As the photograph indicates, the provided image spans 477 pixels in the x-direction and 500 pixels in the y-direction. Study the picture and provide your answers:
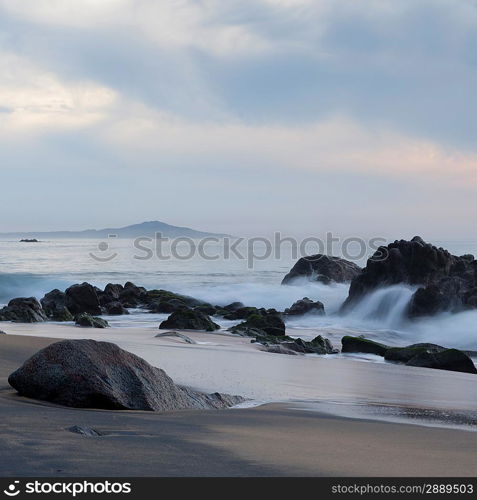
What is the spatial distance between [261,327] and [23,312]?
6.74m

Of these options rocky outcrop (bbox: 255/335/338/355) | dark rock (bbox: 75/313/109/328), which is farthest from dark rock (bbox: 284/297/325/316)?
rocky outcrop (bbox: 255/335/338/355)

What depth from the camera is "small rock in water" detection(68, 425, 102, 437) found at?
174 inches

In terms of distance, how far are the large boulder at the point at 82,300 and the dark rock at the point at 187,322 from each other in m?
7.36

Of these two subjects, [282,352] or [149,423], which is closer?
[149,423]

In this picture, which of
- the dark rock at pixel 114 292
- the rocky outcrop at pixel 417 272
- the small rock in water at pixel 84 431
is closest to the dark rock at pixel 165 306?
the dark rock at pixel 114 292

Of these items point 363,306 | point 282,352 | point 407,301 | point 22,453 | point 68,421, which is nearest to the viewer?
point 22,453

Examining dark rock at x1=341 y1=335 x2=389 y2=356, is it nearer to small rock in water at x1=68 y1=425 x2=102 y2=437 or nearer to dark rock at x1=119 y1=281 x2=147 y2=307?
small rock in water at x1=68 y1=425 x2=102 y2=437

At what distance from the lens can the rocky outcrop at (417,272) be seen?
23875mm

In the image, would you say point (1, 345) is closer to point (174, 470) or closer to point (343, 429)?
point (343, 429)

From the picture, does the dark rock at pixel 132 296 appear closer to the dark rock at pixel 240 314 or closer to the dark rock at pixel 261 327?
the dark rock at pixel 240 314

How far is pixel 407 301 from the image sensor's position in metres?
24.5

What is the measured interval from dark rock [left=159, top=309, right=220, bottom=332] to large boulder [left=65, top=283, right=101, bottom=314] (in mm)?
7358

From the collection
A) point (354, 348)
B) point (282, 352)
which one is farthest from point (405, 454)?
point (354, 348)
